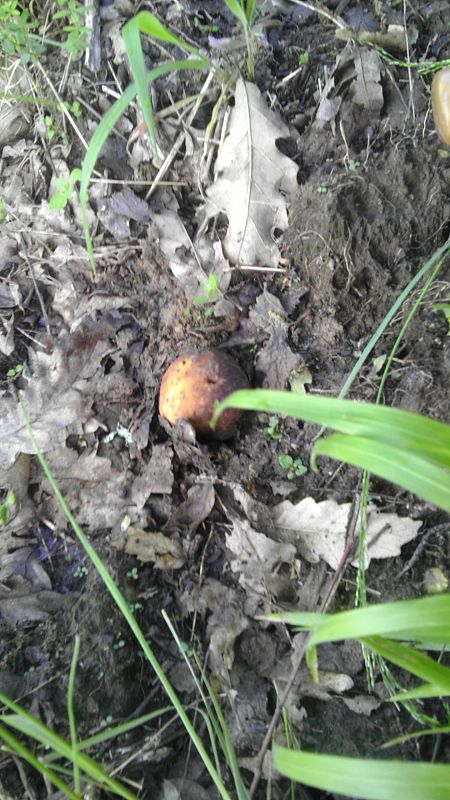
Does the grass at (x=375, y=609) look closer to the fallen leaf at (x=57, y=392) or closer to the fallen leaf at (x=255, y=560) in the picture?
the fallen leaf at (x=255, y=560)

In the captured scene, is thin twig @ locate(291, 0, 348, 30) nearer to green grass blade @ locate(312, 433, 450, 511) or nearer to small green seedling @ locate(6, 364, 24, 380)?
small green seedling @ locate(6, 364, 24, 380)

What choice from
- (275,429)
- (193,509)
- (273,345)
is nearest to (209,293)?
(273,345)

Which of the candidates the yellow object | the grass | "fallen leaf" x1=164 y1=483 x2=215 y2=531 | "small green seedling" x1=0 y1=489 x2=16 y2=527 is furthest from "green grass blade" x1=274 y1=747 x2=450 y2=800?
the yellow object

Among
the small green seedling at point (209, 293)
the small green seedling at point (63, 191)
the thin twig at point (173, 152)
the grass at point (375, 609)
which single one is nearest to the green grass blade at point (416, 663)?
the grass at point (375, 609)

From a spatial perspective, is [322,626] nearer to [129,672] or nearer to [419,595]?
[419,595]

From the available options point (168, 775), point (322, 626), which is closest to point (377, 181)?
point (322, 626)
